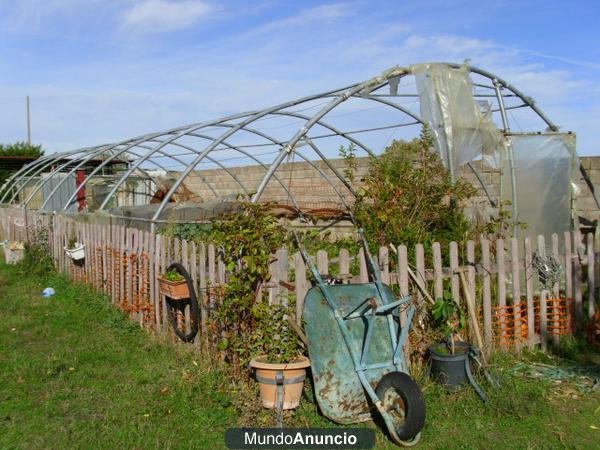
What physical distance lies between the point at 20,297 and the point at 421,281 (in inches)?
252

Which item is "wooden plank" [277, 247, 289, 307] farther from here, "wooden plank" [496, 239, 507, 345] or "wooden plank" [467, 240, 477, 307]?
"wooden plank" [496, 239, 507, 345]

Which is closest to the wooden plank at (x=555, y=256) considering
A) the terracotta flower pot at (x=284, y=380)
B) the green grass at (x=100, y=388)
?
the terracotta flower pot at (x=284, y=380)

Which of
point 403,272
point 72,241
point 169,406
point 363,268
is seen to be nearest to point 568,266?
point 403,272

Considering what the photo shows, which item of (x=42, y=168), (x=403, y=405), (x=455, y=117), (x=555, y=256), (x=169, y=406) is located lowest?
(x=169, y=406)

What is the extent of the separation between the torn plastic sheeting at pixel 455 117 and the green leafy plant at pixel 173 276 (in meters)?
3.15

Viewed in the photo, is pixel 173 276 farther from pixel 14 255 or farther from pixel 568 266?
pixel 14 255

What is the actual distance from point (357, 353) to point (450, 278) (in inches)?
60.3

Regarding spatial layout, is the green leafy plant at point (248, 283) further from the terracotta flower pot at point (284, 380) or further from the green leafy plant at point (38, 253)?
the green leafy plant at point (38, 253)

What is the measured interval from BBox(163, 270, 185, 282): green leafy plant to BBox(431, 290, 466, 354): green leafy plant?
2449mm

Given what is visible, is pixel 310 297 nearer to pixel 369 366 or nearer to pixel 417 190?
pixel 369 366

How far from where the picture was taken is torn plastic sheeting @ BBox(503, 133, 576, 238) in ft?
23.4

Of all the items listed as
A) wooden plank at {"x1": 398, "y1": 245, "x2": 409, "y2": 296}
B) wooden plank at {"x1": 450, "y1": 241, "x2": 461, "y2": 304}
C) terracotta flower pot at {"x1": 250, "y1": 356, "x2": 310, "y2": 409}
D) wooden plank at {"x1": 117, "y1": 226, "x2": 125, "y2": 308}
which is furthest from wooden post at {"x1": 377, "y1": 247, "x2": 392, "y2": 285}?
wooden plank at {"x1": 117, "y1": 226, "x2": 125, "y2": 308}

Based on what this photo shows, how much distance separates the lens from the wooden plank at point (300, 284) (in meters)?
4.71

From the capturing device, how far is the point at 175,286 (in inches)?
230
